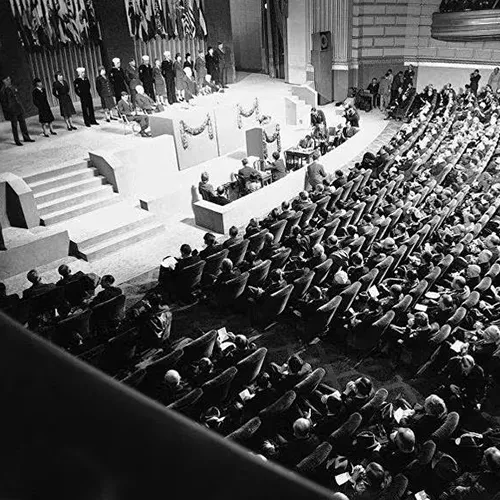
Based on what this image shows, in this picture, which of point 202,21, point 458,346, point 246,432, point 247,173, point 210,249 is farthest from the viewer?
point 202,21

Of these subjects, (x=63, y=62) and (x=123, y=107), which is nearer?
(x=123, y=107)

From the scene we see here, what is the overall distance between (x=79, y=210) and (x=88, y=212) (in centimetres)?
21

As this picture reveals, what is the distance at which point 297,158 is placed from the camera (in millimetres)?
13383

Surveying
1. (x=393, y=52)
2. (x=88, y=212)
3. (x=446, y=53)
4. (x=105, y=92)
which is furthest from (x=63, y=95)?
(x=446, y=53)

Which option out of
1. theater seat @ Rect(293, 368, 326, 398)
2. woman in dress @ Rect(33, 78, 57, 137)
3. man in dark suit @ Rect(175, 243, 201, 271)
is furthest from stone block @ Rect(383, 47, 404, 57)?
theater seat @ Rect(293, 368, 326, 398)

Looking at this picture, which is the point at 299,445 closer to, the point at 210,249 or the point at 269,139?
the point at 210,249

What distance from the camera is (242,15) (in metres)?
23.5

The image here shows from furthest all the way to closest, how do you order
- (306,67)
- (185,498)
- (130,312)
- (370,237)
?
(306,67) → (370,237) → (130,312) → (185,498)

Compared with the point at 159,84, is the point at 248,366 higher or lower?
lower

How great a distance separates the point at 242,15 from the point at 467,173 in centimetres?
1614

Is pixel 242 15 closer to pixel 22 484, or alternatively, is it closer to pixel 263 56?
pixel 263 56

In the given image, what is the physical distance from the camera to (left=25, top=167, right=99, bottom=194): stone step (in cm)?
1074

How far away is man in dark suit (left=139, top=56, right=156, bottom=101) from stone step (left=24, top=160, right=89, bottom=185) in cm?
503

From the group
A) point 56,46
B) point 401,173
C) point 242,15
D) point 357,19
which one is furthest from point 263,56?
point 401,173
